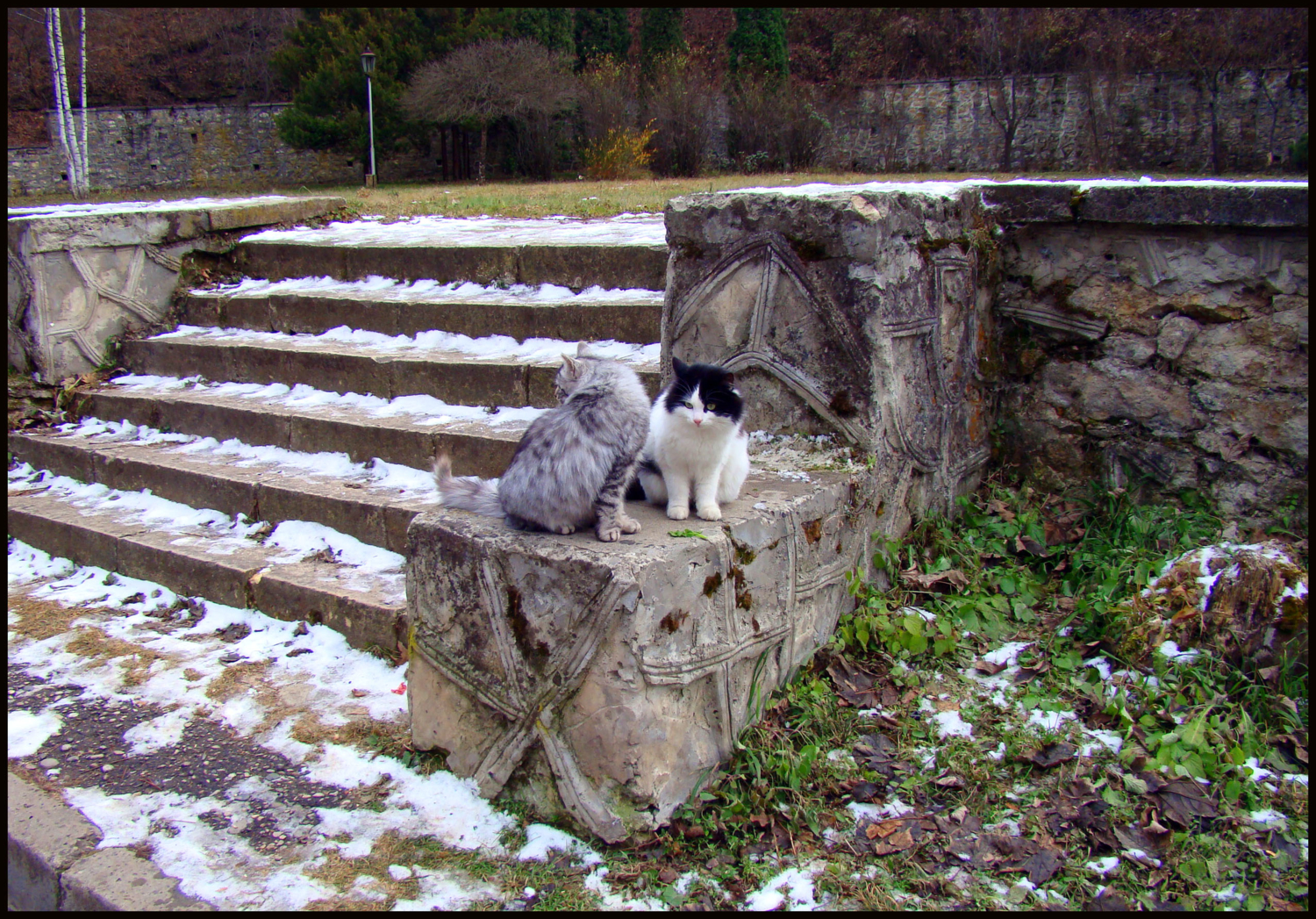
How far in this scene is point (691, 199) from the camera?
3.38 m

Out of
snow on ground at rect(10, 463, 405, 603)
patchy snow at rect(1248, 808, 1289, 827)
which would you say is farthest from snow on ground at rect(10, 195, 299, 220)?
patchy snow at rect(1248, 808, 1289, 827)

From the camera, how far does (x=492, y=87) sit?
19.4 m

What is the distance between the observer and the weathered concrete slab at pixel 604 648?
2289 mm

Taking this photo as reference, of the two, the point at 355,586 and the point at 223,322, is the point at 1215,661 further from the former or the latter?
the point at 223,322

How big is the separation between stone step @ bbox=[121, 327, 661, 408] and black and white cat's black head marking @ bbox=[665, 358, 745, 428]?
4.93 ft

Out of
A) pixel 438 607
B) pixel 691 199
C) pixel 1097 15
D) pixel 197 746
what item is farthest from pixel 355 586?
pixel 1097 15

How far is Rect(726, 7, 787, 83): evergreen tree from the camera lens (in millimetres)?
22261

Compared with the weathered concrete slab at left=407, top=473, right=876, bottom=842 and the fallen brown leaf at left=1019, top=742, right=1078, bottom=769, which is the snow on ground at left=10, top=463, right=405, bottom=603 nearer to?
the weathered concrete slab at left=407, top=473, right=876, bottom=842

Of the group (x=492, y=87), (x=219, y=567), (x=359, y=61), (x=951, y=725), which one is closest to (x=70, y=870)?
(x=219, y=567)

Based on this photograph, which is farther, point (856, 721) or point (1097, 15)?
point (1097, 15)

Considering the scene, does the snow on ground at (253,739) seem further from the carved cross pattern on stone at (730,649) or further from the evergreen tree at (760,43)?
the evergreen tree at (760,43)

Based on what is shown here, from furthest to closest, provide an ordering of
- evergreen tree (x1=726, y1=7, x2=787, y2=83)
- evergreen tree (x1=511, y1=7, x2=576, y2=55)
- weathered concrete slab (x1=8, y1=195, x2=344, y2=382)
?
evergreen tree (x1=726, y1=7, x2=787, y2=83), evergreen tree (x1=511, y1=7, x2=576, y2=55), weathered concrete slab (x1=8, y1=195, x2=344, y2=382)

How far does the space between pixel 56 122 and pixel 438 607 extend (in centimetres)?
2766

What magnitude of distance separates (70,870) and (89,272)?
16.8ft
